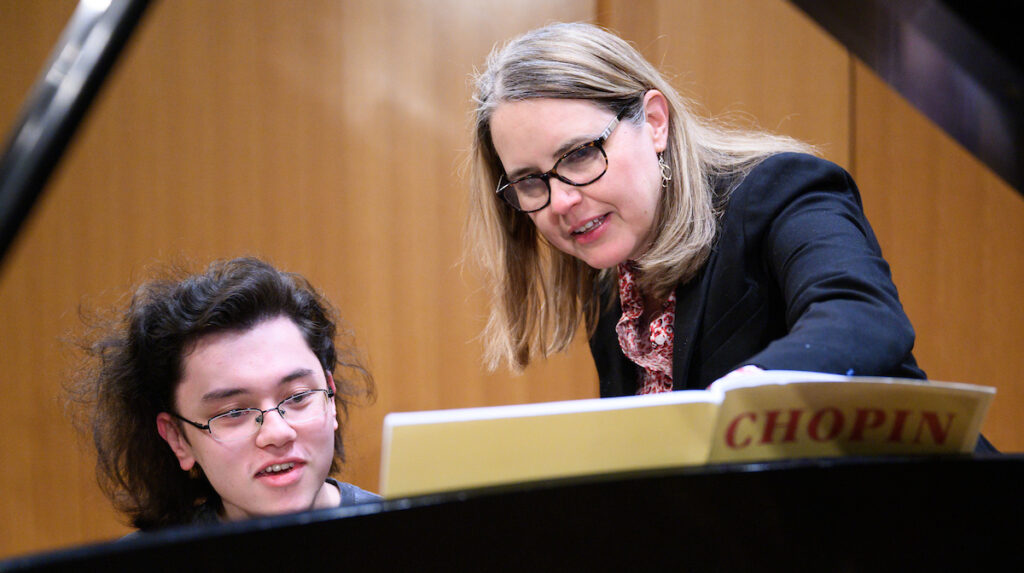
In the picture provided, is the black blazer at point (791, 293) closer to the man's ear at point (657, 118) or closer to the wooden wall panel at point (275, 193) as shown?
the man's ear at point (657, 118)

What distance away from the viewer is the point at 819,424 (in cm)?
58

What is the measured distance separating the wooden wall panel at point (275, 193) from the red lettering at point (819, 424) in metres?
1.89

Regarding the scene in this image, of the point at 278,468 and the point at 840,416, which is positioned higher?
the point at 840,416

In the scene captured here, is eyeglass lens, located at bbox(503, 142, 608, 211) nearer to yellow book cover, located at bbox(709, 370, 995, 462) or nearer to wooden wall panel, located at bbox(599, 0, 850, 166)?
yellow book cover, located at bbox(709, 370, 995, 462)

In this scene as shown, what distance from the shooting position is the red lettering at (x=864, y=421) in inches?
23.0

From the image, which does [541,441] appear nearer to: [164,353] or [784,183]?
[784,183]

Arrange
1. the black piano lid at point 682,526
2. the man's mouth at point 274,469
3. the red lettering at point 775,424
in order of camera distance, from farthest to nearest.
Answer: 1. the man's mouth at point 274,469
2. the red lettering at point 775,424
3. the black piano lid at point 682,526

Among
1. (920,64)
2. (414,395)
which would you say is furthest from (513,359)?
(414,395)

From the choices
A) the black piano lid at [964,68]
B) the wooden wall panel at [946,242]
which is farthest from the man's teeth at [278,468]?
the wooden wall panel at [946,242]

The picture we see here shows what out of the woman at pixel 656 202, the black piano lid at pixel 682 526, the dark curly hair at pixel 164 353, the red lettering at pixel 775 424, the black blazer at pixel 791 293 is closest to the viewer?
the black piano lid at pixel 682 526

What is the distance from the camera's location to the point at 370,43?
99.2 inches

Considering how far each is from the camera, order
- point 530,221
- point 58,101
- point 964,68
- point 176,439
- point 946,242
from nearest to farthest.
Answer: point 58,101, point 964,68, point 176,439, point 530,221, point 946,242


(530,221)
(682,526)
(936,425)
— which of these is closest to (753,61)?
(530,221)

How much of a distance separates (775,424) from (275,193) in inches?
83.2
